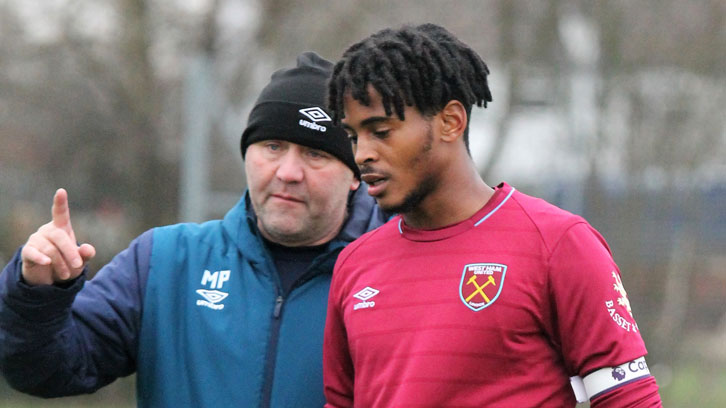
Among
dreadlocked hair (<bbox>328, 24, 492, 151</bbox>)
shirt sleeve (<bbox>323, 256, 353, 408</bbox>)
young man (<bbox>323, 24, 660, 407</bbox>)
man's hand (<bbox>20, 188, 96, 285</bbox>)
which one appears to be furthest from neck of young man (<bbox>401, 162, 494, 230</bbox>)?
man's hand (<bbox>20, 188, 96, 285</bbox>)

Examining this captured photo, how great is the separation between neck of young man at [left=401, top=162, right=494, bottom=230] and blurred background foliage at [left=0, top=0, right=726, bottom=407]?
507 cm

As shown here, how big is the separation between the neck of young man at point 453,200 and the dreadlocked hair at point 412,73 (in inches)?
4.3

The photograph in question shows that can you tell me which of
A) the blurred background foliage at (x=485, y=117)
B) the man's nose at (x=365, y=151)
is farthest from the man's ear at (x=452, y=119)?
the blurred background foliage at (x=485, y=117)

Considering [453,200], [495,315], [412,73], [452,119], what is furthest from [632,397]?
[412,73]

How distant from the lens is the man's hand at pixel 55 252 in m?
2.92

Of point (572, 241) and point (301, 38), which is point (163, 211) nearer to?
point (301, 38)

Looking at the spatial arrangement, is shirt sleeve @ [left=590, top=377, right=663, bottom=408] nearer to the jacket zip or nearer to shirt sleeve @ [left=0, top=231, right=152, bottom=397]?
the jacket zip

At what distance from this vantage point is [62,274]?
2.97 metres

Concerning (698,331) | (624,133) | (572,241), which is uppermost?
(572,241)

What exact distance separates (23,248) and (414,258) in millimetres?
1038

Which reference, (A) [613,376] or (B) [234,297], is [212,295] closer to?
(B) [234,297]

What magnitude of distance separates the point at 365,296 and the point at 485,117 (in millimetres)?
6468

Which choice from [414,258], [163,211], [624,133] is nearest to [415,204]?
[414,258]

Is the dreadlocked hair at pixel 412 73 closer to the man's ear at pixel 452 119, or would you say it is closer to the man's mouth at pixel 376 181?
the man's ear at pixel 452 119
